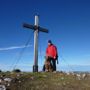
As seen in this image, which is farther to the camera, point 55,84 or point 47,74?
point 47,74

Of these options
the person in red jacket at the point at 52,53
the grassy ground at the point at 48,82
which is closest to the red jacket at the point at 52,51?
the person in red jacket at the point at 52,53

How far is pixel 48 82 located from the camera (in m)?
14.7

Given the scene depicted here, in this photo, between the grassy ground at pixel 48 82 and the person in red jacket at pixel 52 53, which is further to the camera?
the person in red jacket at pixel 52 53

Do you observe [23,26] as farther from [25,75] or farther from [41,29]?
[25,75]

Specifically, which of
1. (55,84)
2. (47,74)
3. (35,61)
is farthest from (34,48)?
(55,84)

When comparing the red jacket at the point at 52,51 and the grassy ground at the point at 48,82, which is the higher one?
the red jacket at the point at 52,51

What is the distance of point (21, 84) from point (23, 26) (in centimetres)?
628

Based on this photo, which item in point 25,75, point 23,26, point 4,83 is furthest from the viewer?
point 23,26

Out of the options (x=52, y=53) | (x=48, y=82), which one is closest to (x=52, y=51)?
(x=52, y=53)

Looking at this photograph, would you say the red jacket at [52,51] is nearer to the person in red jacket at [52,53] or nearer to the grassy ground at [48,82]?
the person in red jacket at [52,53]

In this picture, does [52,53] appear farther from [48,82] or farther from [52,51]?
[48,82]

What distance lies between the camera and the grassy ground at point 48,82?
13.9 m

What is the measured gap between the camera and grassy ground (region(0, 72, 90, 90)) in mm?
13859

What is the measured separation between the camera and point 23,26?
19.3 metres
